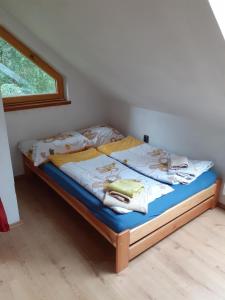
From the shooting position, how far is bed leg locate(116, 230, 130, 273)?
1.72 meters

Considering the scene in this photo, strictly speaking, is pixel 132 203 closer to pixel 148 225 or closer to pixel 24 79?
pixel 148 225

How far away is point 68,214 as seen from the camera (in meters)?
2.47

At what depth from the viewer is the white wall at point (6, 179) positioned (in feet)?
6.60

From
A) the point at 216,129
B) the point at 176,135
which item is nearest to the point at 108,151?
the point at 176,135

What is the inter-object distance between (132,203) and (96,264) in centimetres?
55

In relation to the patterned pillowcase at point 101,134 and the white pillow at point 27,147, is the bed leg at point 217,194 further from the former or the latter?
the white pillow at point 27,147

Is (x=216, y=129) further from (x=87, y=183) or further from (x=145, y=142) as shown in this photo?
(x=87, y=183)

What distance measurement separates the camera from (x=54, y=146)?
2857 mm

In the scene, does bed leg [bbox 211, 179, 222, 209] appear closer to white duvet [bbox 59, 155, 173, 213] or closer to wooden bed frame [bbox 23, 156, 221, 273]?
wooden bed frame [bbox 23, 156, 221, 273]

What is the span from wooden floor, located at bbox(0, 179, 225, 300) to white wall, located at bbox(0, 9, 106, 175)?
105cm

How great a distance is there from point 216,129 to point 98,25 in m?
1.49

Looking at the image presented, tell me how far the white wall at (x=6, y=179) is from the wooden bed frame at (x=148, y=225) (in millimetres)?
444

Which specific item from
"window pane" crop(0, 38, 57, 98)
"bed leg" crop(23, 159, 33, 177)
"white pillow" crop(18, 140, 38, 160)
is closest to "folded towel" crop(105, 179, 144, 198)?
"white pillow" crop(18, 140, 38, 160)

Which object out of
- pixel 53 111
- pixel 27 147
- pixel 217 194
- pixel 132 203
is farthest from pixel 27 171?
pixel 217 194
